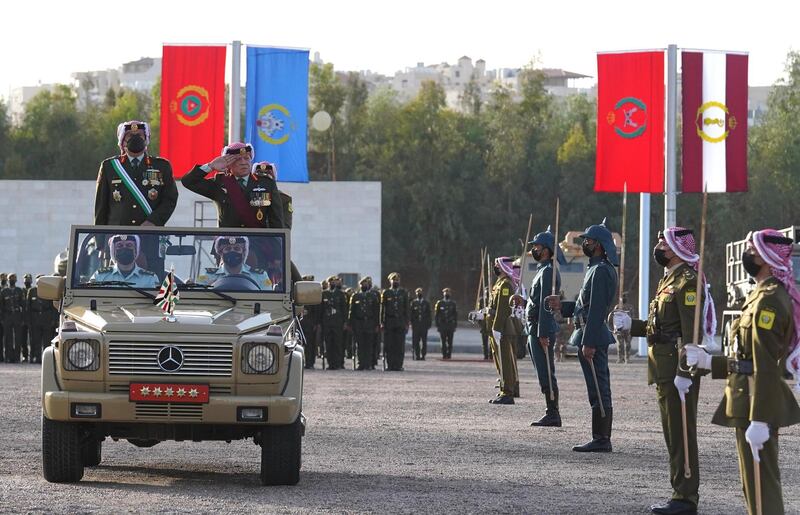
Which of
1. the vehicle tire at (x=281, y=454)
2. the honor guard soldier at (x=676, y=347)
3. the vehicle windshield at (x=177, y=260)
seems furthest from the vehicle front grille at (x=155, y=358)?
the honor guard soldier at (x=676, y=347)

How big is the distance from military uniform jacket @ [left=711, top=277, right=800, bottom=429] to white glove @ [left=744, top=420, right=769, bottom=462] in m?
0.03

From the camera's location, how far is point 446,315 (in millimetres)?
43656

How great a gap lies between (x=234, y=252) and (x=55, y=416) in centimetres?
202

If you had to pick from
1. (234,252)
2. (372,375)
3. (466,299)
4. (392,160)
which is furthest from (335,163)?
(234,252)

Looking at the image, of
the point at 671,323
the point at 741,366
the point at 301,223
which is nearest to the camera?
the point at 741,366

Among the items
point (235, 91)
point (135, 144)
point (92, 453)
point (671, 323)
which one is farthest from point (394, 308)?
point (671, 323)

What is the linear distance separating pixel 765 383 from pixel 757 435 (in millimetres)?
279

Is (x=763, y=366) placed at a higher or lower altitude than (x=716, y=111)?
lower

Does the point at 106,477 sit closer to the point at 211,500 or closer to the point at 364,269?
the point at 211,500

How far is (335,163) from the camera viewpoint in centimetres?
9300

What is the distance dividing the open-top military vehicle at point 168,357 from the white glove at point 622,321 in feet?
7.09

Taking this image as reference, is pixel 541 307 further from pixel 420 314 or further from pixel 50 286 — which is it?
pixel 420 314

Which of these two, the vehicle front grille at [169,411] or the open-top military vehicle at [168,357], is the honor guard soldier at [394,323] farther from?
the vehicle front grille at [169,411]

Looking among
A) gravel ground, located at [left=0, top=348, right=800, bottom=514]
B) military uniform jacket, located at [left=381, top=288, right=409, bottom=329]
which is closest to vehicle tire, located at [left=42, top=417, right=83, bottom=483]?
gravel ground, located at [left=0, top=348, right=800, bottom=514]
